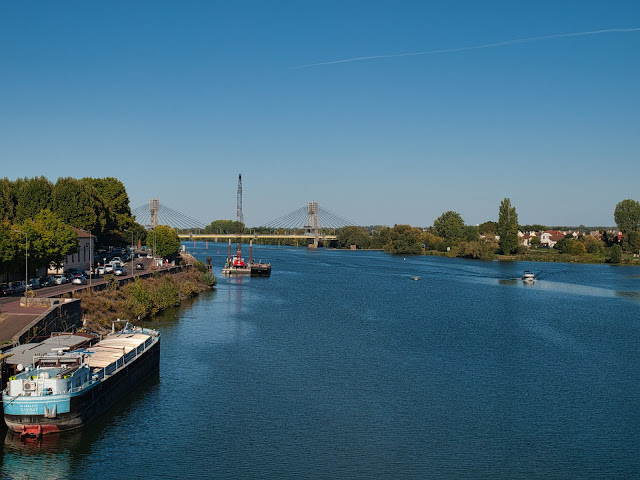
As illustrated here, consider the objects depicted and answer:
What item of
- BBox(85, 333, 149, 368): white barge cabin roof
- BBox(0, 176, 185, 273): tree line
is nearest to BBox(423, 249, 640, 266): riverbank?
BBox(0, 176, 185, 273): tree line

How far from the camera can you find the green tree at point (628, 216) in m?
149

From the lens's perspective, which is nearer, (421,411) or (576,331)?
(421,411)

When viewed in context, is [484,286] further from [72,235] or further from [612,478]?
[612,478]

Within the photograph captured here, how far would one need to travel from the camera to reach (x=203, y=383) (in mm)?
30547

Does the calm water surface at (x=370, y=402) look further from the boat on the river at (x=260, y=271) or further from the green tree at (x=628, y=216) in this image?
the green tree at (x=628, y=216)

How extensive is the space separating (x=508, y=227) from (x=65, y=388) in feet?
431

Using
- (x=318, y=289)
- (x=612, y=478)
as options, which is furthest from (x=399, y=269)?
(x=612, y=478)

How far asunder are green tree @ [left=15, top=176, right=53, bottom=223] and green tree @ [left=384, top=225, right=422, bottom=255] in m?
108

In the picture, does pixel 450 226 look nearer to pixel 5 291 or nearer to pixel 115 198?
pixel 115 198

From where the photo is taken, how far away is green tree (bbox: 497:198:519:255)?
142 meters

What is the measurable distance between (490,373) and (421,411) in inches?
320

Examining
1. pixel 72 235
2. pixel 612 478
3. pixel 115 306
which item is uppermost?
pixel 72 235

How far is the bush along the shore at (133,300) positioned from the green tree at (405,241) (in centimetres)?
10527

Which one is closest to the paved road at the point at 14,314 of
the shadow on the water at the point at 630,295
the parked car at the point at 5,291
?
the parked car at the point at 5,291
